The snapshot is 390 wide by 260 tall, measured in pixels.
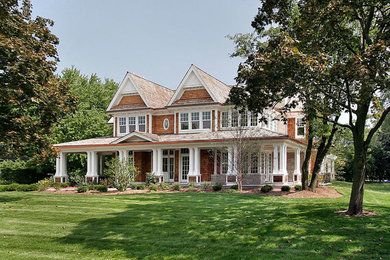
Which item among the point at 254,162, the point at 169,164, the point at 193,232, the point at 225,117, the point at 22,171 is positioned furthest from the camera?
the point at 22,171

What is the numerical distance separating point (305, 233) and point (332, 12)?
21.3 feet

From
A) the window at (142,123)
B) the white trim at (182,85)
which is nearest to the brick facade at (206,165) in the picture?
the white trim at (182,85)

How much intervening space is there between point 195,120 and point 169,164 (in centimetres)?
451

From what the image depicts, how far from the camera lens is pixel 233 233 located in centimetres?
1077

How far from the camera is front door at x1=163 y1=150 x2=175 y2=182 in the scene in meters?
31.2

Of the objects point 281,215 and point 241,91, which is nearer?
point 281,215

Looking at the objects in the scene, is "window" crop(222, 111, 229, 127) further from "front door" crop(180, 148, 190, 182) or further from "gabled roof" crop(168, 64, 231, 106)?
"front door" crop(180, 148, 190, 182)

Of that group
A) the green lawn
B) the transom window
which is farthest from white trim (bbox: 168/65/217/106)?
the green lawn

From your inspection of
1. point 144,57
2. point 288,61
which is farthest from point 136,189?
point 288,61

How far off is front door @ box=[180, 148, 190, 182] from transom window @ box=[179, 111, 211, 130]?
2062 mm

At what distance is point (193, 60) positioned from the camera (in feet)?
99.1

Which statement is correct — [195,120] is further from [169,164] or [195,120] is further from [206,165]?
[169,164]

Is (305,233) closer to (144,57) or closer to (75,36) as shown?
(144,57)

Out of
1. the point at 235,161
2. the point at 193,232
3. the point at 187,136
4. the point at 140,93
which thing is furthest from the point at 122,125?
the point at 193,232
